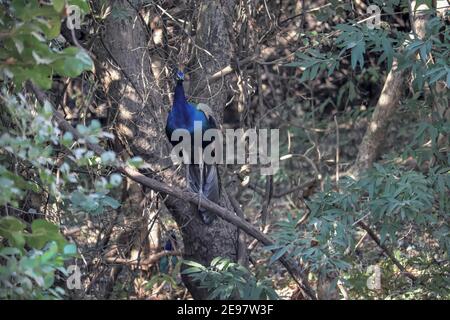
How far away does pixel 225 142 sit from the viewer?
5.56m

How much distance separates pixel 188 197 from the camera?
13.5 feet

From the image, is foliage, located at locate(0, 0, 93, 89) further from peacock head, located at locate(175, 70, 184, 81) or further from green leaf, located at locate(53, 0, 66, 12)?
peacock head, located at locate(175, 70, 184, 81)

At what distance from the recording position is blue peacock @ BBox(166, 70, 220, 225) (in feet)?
15.5

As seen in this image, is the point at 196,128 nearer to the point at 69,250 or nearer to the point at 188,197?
the point at 188,197

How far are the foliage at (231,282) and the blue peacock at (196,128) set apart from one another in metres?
0.50

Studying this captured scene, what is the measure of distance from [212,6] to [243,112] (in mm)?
878

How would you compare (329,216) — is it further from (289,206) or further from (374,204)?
(289,206)

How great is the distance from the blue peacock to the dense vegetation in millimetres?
72

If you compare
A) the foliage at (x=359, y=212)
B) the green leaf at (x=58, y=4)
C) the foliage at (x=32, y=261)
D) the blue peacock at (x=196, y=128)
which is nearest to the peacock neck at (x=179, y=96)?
the blue peacock at (x=196, y=128)

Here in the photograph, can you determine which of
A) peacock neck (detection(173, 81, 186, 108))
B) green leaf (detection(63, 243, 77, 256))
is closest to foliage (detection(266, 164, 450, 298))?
peacock neck (detection(173, 81, 186, 108))

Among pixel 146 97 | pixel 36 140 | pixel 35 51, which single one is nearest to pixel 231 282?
pixel 146 97

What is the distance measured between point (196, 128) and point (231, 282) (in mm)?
1263

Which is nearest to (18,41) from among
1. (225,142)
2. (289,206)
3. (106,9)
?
(106,9)

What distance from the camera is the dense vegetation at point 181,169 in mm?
3000
